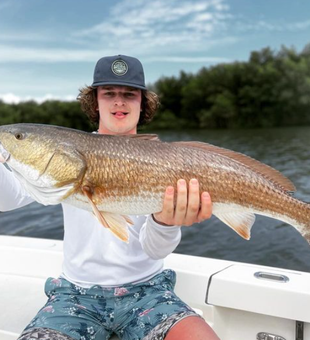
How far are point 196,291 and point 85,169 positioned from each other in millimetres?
1509

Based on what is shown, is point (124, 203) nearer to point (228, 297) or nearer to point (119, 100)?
point (119, 100)

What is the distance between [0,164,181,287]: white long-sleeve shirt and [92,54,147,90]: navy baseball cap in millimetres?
931

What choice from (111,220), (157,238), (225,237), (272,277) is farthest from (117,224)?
(225,237)

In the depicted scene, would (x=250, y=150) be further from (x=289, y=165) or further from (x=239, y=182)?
(x=239, y=182)

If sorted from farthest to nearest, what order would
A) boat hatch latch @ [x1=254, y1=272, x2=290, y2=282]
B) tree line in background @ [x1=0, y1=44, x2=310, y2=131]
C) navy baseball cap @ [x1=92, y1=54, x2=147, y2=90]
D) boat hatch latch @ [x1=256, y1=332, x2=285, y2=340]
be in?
1. tree line in background @ [x1=0, y1=44, x2=310, y2=131]
2. boat hatch latch @ [x1=254, y1=272, x2=290, y2=282]
3. boat hatch latch @ [x1=256, y1=332, x2=285, y2=340]
4. navy baseball cap @ [x1=92, y1=54, x2=147, y2=90]

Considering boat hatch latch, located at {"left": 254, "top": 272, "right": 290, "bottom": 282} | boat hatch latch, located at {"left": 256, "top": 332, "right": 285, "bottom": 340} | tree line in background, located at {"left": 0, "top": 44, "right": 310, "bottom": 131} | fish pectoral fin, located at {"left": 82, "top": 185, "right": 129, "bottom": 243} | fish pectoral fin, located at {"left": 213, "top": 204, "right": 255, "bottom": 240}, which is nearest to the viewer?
fish pectoral fin, located at {"left": 82, "top": 185, "right": 129, "bottom": 243}

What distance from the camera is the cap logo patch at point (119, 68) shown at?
300cm

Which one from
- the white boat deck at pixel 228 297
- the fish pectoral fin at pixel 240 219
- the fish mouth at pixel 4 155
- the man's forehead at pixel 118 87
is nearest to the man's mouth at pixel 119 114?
the man's forehead at pixel 118 87

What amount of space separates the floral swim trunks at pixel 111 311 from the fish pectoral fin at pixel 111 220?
47 cm

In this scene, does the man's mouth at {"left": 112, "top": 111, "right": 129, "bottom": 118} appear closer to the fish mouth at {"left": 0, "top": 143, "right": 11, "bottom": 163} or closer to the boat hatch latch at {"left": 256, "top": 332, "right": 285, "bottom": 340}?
the fish mouth at {"left": 0, "top": 143, "right": 11, "bottom": 163}

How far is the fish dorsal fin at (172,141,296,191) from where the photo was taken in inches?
103


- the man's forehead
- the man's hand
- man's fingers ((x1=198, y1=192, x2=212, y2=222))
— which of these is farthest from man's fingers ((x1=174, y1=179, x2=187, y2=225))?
the man's forehead

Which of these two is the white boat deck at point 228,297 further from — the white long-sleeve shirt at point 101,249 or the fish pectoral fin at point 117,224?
the fish pectoral fin at point 117,224

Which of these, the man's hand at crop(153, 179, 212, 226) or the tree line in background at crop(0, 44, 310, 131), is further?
the tree line in background at crop(0, 44, 310, 131)
